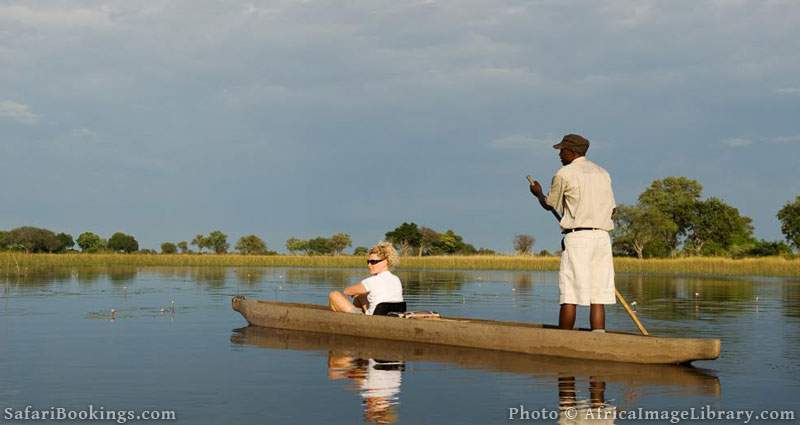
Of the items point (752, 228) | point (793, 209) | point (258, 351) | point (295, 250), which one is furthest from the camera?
point (295, 250)

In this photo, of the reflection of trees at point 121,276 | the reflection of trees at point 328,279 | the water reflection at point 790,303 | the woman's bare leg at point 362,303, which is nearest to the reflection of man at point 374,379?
the woman's bare leg at point 362,303

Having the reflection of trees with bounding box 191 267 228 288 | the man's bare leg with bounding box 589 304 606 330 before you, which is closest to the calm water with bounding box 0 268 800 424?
the man's bare leg with bounding box 589 304 606 330

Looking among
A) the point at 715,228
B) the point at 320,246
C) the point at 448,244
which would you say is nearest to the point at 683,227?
the point at 715,228

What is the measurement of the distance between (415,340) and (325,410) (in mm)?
4351

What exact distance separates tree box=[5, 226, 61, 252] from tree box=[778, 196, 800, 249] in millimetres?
57055

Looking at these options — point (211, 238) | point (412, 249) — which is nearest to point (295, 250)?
point (211, 238)

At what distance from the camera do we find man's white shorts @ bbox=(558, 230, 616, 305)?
9.22 metres

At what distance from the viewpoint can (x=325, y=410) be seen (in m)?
6.62

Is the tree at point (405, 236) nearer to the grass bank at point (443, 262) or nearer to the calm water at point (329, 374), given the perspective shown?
the grass bank at point (443, 262)

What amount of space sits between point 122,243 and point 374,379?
82.0 m

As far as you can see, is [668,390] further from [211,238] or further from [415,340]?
[211,238]

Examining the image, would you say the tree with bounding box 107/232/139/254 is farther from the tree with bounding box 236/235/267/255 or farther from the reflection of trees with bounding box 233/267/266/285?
the reflection of trees with bounding box 233/267/266/285

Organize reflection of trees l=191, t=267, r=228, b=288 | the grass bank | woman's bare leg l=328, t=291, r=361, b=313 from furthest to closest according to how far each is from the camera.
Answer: the grass bank < reflection of trees l=191, t=267, r=228, b=288 < woman's bare leg l=328, t=291, r=361, b=313

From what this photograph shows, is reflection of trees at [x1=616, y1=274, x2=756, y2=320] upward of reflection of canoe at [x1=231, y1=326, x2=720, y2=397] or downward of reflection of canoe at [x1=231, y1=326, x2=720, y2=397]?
upward
